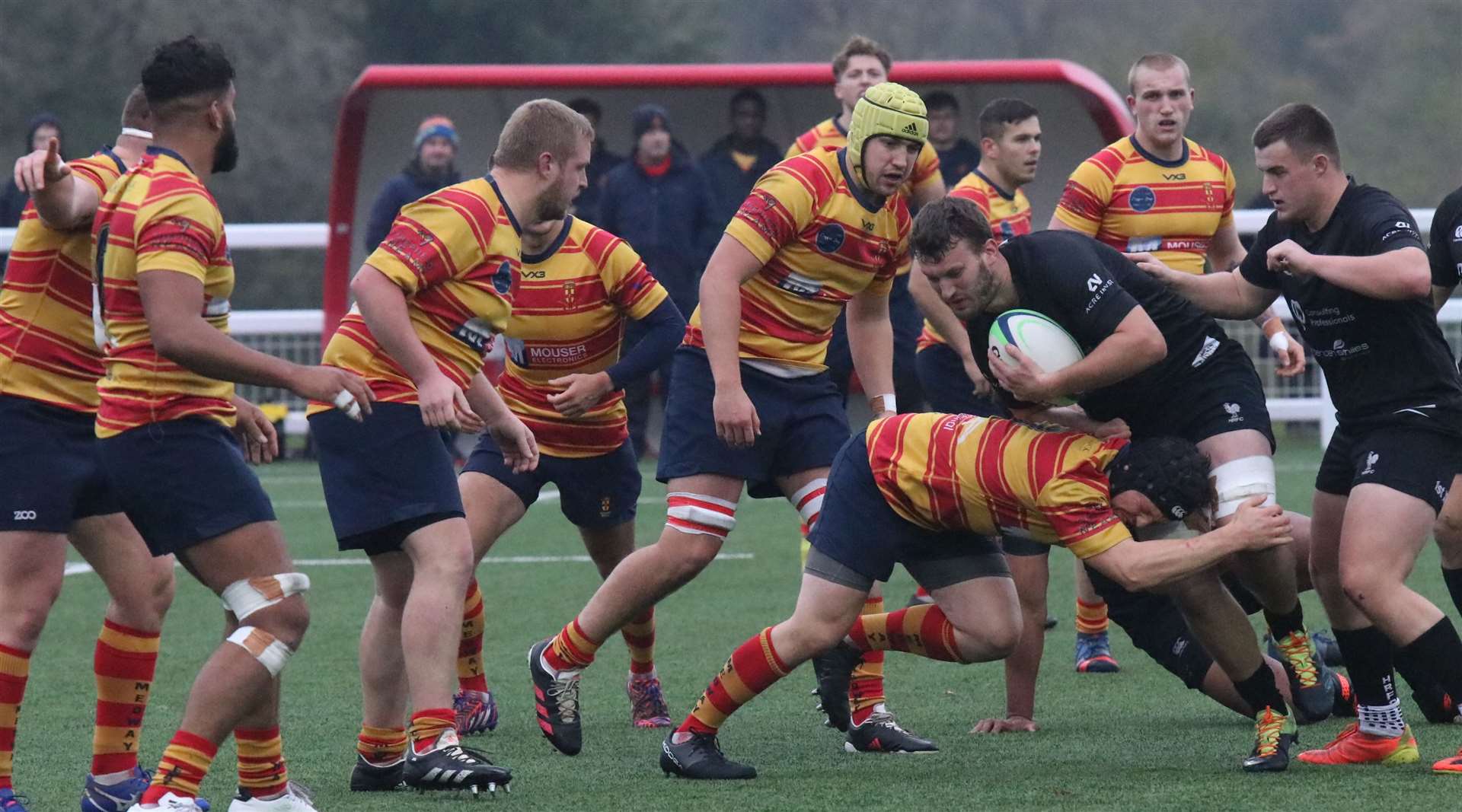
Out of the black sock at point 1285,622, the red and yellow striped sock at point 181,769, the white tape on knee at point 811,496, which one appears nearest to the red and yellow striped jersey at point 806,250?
the white tape on knee at point 811,496

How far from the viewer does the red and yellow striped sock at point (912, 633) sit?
5551 millimetres

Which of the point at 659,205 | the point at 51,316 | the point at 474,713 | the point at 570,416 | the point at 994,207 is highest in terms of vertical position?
the point at 994,207

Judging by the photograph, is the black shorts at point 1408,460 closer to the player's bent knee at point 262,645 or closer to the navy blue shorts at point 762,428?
the navy blue shorts at point 762,428

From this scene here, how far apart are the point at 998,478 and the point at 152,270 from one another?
212 centimetres

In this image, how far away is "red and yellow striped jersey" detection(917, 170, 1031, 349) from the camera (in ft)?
24.5

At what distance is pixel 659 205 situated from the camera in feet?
43.3

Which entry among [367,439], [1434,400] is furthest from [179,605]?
[1434,400]

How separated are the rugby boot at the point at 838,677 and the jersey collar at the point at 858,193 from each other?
53.1 inches

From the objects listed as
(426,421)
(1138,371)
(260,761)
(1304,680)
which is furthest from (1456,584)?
(260,761)

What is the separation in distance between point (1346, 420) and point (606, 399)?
2.27m

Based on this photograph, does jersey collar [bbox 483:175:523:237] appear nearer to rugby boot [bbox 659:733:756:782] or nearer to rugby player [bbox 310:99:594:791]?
rugby player [bbox 310:99:594:791]

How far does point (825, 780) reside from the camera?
531 centimetres

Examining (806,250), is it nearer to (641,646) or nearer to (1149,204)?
(641,646)

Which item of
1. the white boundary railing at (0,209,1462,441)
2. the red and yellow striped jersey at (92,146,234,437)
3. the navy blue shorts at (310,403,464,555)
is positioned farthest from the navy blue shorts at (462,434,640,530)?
the white boundary railing at (0,209,1462,441)
